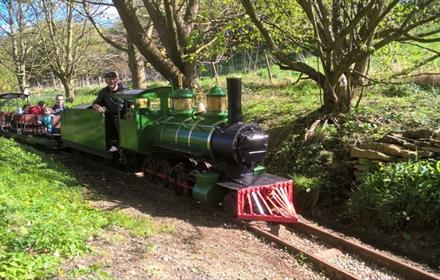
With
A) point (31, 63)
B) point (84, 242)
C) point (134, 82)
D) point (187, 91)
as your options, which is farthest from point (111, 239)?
point (31, 63)

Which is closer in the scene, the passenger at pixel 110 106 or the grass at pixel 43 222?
the grass at pixel 43 222

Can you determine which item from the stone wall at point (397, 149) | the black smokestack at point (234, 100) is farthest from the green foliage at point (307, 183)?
the black smokestack at point (234, 100)

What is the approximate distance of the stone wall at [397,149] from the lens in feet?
25.4

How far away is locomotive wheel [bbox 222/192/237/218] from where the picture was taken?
7.57 meters

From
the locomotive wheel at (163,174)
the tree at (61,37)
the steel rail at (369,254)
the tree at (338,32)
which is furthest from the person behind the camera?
the tree at (61,37)

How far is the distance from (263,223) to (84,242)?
3218 millimetres

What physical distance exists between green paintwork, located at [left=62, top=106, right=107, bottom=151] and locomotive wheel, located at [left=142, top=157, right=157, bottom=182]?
142 cm

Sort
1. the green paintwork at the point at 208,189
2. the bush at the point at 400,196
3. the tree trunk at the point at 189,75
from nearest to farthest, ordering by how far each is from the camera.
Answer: the bush at the point at 400,196, the green paintwork at the point at 208,189, the tree trunk at the point at 189,75

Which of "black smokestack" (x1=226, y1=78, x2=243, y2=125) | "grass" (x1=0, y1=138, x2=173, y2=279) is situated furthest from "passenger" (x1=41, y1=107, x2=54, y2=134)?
"black smokestack" (x1=226, y1=78, x2=243, y2=125)

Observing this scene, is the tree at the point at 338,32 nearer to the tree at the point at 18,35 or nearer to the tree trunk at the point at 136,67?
the tree trunk at the point at 136,67

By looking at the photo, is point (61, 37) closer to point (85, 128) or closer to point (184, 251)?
point (85, 128)

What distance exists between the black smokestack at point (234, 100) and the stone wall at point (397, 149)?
2373mm

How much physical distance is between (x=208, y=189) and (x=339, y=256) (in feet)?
7.87

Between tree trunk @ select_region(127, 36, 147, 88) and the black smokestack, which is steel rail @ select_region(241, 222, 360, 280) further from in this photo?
tree trunk @ select_region(127, 36, 147, 88)
